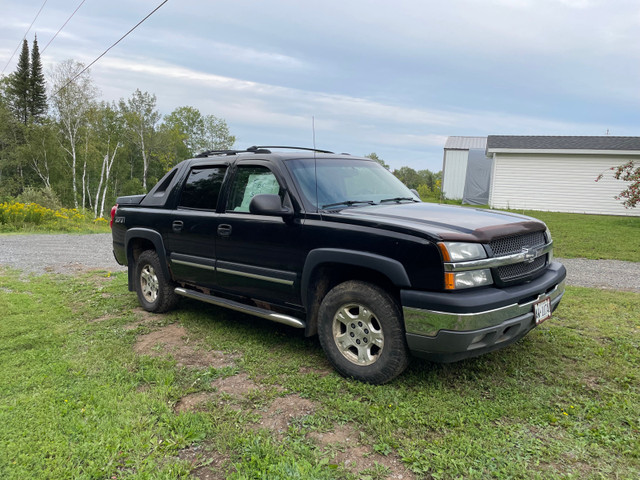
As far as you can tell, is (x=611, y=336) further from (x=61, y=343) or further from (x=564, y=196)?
(x=564, y=196)

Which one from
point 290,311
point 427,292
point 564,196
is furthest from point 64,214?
point 564,196

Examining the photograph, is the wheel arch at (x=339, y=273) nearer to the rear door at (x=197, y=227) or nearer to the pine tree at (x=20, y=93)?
the rear door at (x=197, y=227)

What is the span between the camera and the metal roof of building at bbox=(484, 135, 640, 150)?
20922mm

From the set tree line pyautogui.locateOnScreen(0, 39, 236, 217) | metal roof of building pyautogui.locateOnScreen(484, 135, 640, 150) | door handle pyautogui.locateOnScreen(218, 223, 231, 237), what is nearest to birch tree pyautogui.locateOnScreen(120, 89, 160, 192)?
tree line pyautogui.locateOnScreen(0, 39, 236, 217)

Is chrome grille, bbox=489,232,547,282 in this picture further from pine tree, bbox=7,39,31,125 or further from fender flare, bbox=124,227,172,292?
pine tree, bbox=7,39,31,125

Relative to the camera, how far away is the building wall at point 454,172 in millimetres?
32763

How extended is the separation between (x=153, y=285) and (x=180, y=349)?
1.51m

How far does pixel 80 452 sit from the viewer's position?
2730 millimetres

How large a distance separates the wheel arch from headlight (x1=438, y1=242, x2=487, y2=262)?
1.04 ft

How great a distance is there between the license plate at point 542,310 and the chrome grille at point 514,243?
44 cm

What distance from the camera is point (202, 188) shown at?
5070mm

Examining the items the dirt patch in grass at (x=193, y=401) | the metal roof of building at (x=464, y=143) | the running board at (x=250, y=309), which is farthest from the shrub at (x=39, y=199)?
the metal roof of building at (x=464, y=143)

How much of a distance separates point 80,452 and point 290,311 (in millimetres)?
1933

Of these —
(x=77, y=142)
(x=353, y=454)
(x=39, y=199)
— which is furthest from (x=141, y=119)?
(x=353, y=454)
